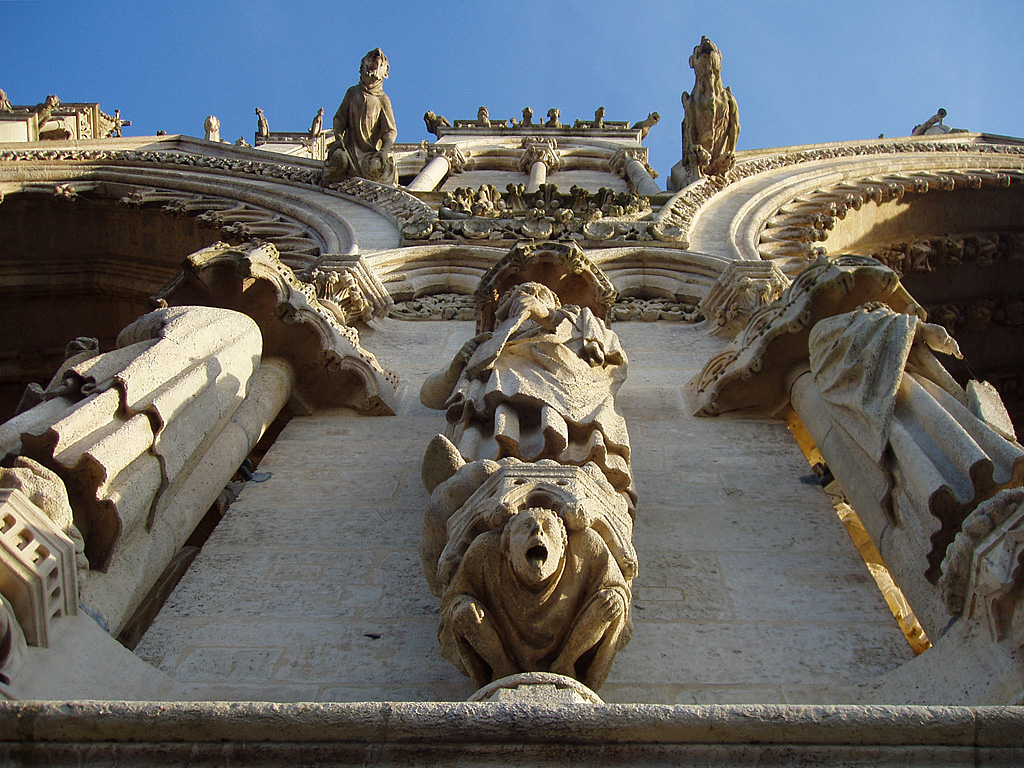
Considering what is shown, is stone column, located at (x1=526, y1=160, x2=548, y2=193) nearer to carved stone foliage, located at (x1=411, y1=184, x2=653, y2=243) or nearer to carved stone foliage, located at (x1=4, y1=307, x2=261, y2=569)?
carved stone foliage, located at (x1=411, y1=184, x2=653, y2=243)

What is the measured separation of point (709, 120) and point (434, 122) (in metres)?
11.3

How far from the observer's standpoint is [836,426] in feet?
14.8

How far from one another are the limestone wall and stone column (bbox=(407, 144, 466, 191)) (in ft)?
33.1

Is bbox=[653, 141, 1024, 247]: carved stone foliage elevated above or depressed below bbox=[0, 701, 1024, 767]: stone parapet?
above

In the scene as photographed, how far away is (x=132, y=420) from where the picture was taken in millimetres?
3557

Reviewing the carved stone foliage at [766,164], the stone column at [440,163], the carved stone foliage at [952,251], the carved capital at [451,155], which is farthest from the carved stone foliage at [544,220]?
the carved capital at [451,155]

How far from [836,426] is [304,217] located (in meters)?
7.92

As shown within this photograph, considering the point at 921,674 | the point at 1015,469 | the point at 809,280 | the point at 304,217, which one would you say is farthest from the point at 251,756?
the point at 304,217

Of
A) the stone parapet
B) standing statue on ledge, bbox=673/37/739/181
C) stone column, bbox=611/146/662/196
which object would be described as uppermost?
standing statue on ledge, bbox=673/37/739/181

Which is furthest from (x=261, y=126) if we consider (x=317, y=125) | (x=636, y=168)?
(x=636, y=168)

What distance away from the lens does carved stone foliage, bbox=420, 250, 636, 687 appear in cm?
298

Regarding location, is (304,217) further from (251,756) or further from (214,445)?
(251,756)

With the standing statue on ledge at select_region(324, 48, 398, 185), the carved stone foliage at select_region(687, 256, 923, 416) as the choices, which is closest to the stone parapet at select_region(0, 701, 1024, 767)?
the carved stone foliage at select_region(687, 256, 923, 416)

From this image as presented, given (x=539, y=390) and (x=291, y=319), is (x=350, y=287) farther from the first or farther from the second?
(x=539, y=390)
